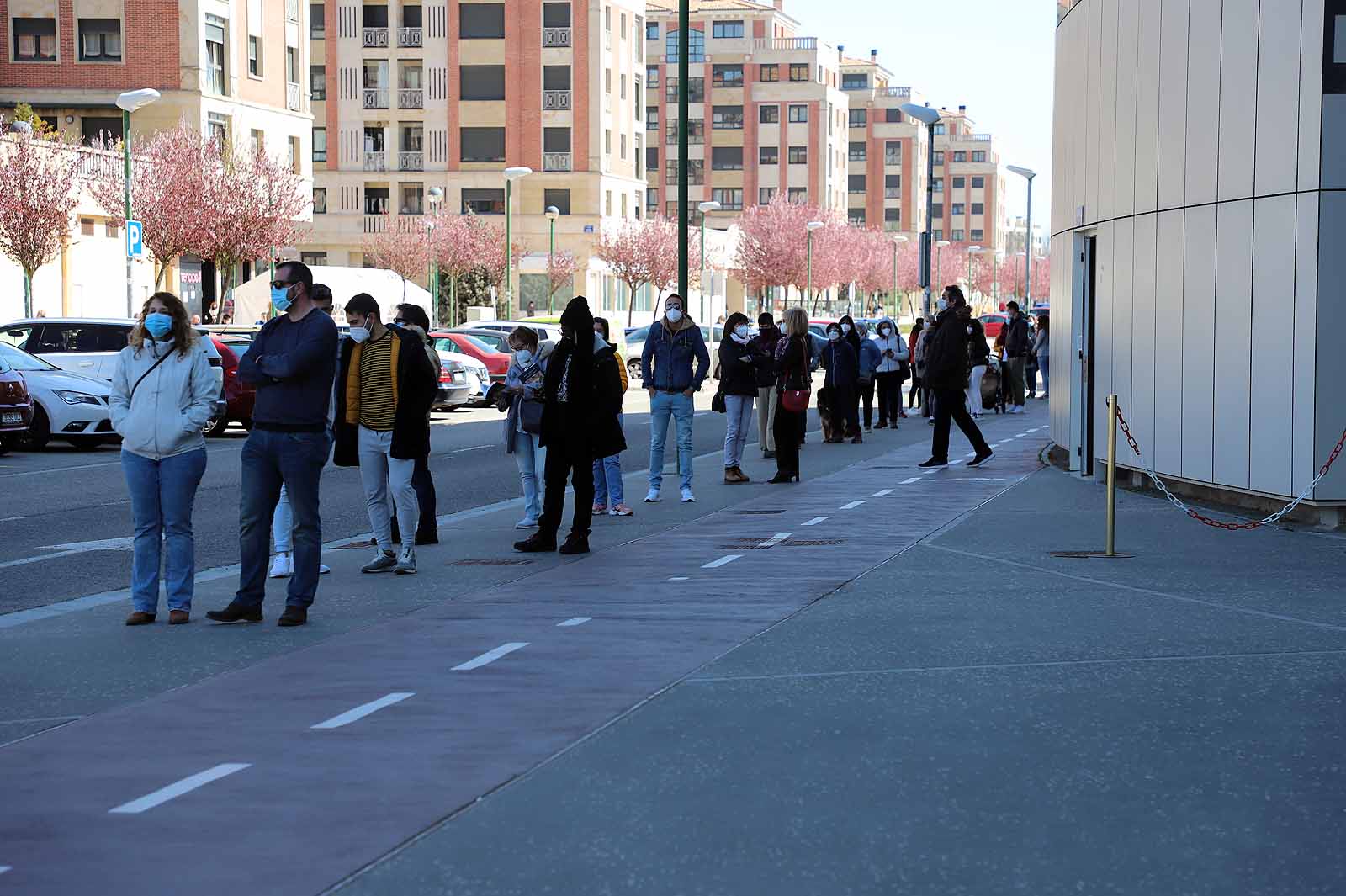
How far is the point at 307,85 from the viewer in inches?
2456

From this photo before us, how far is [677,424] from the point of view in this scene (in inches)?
674

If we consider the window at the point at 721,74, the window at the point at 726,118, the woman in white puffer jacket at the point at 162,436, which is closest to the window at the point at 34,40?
the woman in white puffer jacket at the point at 162,436

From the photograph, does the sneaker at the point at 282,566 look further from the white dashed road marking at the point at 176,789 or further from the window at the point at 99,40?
the window at the point at 99,40

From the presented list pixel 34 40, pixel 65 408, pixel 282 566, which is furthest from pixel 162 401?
pixel 34 40

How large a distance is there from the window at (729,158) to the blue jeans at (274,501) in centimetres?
12101

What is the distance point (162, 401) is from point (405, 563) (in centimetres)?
270

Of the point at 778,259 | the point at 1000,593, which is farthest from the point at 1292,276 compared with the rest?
the point at 778,259

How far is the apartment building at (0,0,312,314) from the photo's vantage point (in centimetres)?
5544

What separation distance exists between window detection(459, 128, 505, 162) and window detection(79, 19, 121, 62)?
26.9m

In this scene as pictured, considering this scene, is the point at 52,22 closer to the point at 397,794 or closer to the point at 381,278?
the point at 381,278

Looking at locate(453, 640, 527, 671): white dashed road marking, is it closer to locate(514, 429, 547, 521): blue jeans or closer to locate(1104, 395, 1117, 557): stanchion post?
locate(1104, 395, 1117, 557): stanchion post

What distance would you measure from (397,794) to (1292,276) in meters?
10.0

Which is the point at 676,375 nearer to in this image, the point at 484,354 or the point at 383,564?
the point at 383,564

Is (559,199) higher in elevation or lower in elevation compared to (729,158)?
lower
